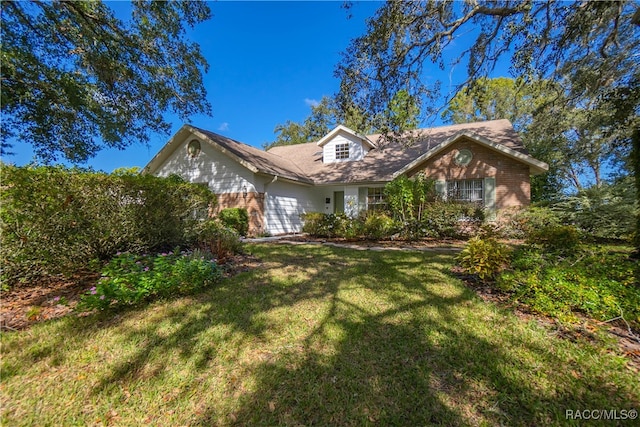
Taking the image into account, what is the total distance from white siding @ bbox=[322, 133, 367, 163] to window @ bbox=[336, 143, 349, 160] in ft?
0.59

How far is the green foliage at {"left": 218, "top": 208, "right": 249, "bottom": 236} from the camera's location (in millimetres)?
11789

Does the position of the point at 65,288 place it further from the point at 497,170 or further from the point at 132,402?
the point at 497,170

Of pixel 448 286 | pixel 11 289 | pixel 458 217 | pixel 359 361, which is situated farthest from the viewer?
pixel 458 217

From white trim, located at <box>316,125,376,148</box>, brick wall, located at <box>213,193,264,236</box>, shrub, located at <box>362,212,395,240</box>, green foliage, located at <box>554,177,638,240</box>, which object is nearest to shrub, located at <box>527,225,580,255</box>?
shrub, located at <box>362,212,395,240</box>

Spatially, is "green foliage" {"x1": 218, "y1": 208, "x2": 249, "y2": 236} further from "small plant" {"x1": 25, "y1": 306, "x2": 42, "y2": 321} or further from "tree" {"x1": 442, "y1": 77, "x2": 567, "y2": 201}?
"tree" {"x1": 442, "y1": 77, "x2": 567, "y2": 201}

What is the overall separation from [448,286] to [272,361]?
11.2 ft

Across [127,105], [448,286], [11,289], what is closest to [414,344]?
[448,286]

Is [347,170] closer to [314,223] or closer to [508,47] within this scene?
[314,223]

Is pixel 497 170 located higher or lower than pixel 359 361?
higher

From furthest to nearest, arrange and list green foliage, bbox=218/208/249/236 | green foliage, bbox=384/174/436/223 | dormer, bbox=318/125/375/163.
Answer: dormer, bbox=318/125/375/163, green foliage, bbox=218/208/249/236, green foliage, bbox=384/174/436/223

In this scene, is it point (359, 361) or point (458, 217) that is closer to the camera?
point (359, 361)

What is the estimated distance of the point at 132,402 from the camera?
2.18 meters

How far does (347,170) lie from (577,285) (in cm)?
1213

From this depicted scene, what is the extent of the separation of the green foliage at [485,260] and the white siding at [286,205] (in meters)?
9.45
